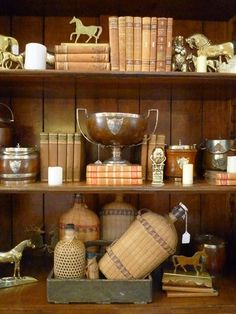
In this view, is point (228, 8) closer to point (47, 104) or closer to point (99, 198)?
point (47, 104)

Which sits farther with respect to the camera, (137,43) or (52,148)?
(52,148)

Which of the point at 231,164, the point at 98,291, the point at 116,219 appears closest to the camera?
the point at 98,291

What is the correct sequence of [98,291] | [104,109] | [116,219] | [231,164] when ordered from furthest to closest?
[104,109] < [116,219] < [231,164] < [98,291]

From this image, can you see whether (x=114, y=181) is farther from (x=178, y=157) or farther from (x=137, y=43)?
(x=137, y=43)

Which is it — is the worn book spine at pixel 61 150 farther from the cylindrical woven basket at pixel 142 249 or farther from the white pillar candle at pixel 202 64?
the white pillar candle at pixel 202 64

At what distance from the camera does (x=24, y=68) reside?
4.28 feet

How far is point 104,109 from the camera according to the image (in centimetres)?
163

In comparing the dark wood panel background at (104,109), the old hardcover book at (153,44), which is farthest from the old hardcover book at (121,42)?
the dark wood panel background at (104,109)

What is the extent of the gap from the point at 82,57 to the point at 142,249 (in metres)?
0.72

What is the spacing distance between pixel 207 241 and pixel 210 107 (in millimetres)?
600

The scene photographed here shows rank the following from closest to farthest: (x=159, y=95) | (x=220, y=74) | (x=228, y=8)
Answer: (x=220, y=74) → (x=228, y=8) → (x=159, y=95)

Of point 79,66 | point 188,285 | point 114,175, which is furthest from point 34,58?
point 188,285

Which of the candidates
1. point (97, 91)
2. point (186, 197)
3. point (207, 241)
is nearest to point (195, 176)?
point (186, 197)

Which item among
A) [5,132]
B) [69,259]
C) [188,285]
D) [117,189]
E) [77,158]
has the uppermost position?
[5,132]
